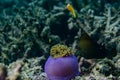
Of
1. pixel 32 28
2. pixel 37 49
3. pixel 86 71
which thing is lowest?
pixel 86 71

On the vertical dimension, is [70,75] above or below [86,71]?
below

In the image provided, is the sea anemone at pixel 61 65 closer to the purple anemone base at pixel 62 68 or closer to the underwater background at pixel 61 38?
the purple anemone base at pixel 62 68

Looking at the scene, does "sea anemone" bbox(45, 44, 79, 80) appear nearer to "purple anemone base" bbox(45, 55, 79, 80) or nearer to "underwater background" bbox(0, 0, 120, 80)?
"purple anemone base" bbox(45, 55, 79, 80)

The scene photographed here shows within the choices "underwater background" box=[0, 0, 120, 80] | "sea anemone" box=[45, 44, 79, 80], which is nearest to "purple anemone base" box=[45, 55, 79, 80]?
"sea anemone" box=[45, 44, 79, 80]

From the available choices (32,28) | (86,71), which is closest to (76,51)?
(86,71)

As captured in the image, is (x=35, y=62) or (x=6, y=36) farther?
(x=6, y=36)

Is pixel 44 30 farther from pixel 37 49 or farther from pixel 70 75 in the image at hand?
pixel 70 75

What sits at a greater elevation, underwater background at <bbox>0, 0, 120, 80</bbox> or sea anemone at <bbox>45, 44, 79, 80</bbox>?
underwater background at <bbox>0, 0, 120, 80</bbox>
